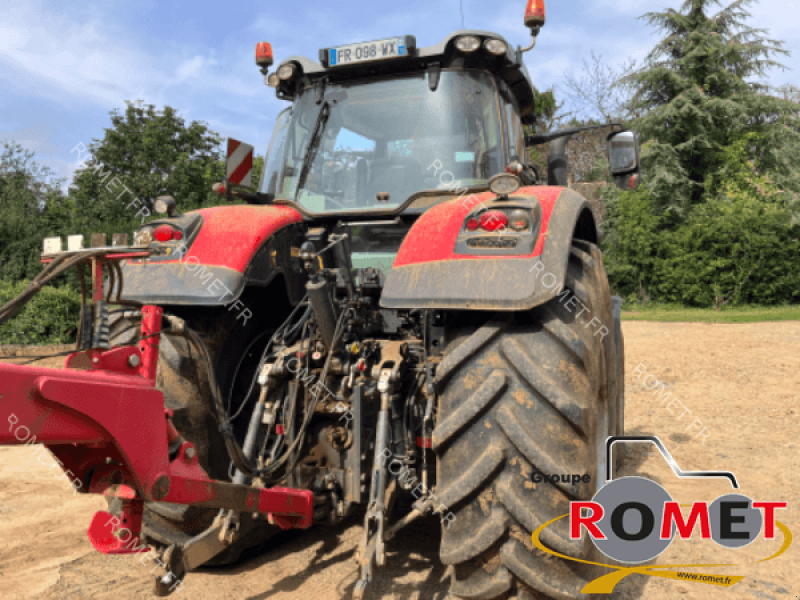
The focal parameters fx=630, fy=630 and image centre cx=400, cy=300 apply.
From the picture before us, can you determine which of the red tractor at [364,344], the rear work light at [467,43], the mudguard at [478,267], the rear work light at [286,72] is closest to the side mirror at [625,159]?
the red tractor at [364,344]

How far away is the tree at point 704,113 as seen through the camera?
1942 centimetres

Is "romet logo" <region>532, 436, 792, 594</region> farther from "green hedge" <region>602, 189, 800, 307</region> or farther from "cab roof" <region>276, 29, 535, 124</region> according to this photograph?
"green hedge" <region>602, 189, 800, 307</region>

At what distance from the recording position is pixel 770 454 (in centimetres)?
504

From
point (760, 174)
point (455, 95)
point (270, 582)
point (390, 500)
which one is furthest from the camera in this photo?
point (760, 174)

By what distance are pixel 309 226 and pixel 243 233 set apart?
591 mm

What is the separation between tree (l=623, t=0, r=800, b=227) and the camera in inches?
765

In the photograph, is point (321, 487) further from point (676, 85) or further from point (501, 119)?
point (676, 85)

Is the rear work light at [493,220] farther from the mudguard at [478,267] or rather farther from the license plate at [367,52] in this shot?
the license plate at [367,52]

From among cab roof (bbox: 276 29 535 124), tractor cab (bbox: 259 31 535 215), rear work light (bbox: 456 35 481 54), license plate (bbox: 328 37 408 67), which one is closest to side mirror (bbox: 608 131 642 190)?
tractor cab (bbox: 259 31 535 215)

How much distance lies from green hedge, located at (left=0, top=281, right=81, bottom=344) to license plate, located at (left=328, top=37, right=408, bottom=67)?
29.3 feet

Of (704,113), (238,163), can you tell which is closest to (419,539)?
(238,163)

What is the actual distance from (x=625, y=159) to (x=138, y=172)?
33.9 feet

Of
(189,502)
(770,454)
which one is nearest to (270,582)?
(189,502)

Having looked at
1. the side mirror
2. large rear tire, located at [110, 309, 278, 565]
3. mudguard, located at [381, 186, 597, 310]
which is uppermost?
the side mirror
